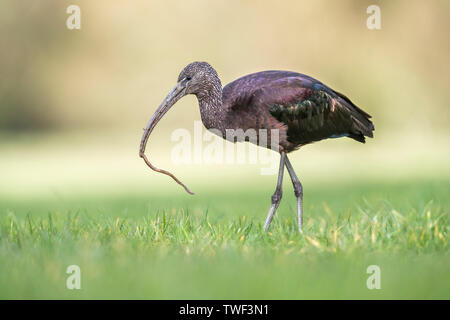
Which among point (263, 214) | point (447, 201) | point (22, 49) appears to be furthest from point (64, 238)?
point (22, 49)

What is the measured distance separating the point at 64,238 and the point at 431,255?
3.16m

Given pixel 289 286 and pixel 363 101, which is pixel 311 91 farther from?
pixel 363 101

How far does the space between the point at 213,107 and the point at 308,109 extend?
1005 mm

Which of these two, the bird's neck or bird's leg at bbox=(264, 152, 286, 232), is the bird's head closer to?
the bird's neck

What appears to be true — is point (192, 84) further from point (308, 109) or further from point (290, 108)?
point (308, 109)

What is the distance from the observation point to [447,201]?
8.18 meters

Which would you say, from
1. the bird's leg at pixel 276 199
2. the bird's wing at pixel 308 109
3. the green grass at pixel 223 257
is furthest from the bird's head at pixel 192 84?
the green grass at pixel 223 257

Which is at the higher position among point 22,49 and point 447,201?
point 22,49

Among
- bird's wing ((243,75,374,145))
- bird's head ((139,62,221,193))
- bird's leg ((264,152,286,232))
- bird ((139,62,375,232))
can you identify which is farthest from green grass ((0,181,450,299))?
bird's head ((139,62,221,193))

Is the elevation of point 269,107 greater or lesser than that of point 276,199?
greater

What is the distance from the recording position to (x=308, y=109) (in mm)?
6418

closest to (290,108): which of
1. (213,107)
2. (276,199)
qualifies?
(213,107)
